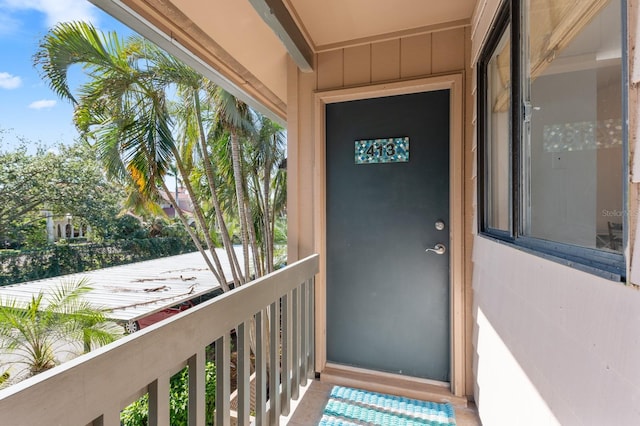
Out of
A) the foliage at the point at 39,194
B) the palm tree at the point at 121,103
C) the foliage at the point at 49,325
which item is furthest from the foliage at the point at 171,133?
the foliage at the point at 49,325

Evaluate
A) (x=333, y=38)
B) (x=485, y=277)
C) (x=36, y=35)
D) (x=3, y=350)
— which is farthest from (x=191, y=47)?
(x=3, y=350)

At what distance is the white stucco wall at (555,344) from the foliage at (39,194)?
2.48 m

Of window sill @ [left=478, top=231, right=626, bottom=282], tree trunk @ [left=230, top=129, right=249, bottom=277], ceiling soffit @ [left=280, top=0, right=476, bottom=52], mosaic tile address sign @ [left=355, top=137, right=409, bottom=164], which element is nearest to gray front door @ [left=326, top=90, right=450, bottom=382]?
mosaic tile address sign @ [left=355, top=137, right=409, bottom=164]

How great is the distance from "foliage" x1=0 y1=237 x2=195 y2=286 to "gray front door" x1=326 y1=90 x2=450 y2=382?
1803 mm

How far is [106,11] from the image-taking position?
1441 millimetres

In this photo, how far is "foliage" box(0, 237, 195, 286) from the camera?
163cm

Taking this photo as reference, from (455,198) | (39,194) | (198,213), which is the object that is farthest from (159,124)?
(455,198)

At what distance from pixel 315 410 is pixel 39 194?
7.03 feet

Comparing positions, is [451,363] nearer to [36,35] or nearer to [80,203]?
[80,203]

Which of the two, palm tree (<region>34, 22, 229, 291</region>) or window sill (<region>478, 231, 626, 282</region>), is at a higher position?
palm tree (<region>34, 22, 229, 291</region>)

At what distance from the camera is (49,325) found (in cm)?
240

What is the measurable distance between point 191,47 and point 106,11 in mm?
479

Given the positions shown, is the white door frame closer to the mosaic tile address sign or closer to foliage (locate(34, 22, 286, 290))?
the mosaic tile address sign

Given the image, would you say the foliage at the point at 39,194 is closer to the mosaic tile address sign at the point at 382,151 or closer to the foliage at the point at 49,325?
the foliage at the point at 49,325
